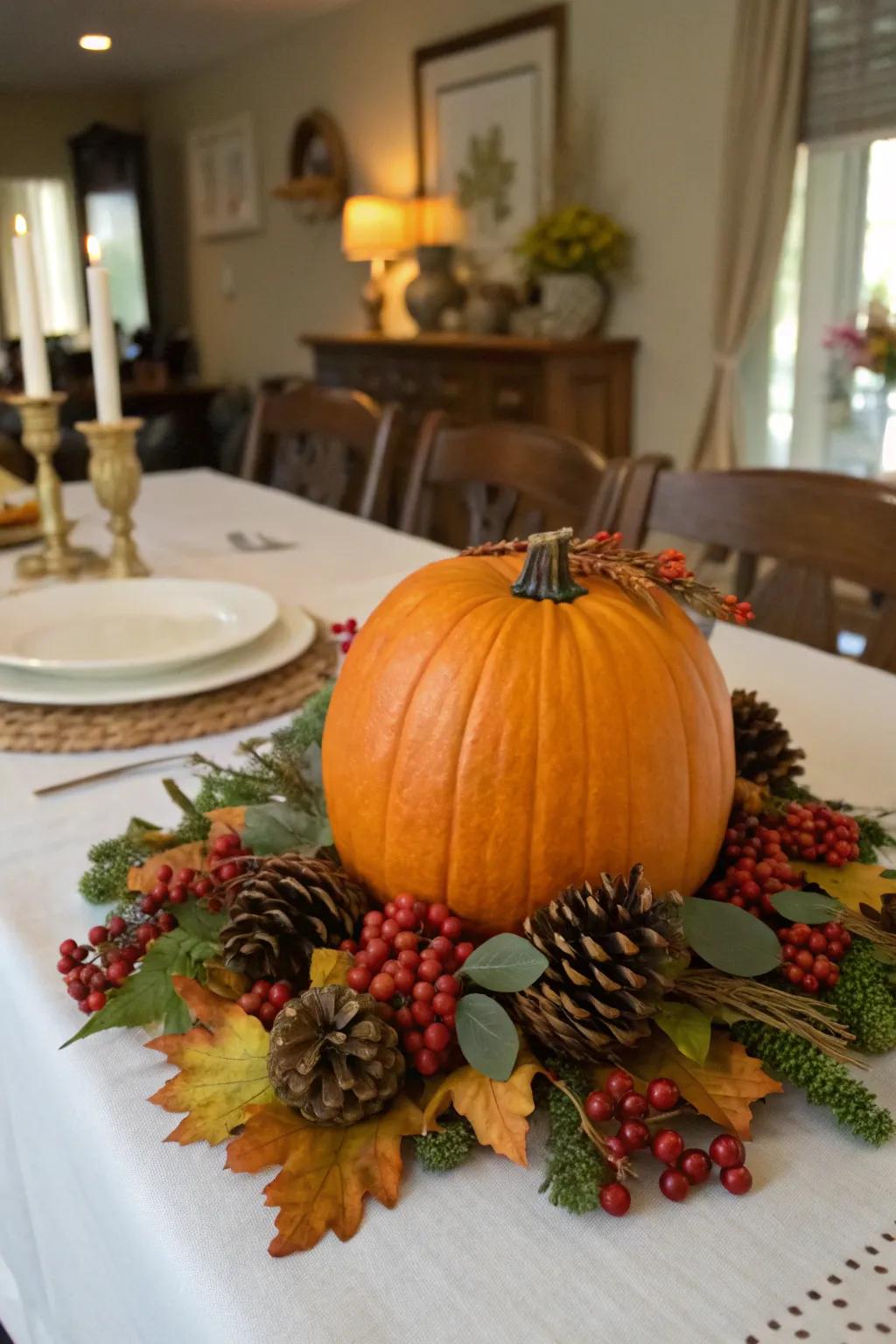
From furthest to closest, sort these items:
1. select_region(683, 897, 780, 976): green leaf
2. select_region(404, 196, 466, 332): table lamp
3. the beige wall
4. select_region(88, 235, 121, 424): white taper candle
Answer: select_region(404, 196, 466, 332): table lamp → the beige wall → select_region(88, 235, 121, 424): white taper candle → select_region(683, 897, 780, 976): green leaf

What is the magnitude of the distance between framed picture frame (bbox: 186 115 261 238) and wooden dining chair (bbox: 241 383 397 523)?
4430mm

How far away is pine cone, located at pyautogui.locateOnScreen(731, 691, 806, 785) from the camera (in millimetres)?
654

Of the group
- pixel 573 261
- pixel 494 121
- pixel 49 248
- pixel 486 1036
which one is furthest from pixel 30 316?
pixel 49 248

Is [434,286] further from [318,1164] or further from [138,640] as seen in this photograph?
[318,1164]

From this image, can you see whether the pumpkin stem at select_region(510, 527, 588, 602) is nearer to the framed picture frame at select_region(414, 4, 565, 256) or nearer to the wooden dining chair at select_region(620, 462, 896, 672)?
the wooden dining chair at select_region(620, 462, 896, 672)

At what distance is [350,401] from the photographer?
207cm

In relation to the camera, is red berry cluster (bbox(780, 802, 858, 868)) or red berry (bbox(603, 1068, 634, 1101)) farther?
red berry cluster (bbox(780, 802, 858, 868))

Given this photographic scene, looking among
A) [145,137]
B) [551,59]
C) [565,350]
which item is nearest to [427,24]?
[551,59]

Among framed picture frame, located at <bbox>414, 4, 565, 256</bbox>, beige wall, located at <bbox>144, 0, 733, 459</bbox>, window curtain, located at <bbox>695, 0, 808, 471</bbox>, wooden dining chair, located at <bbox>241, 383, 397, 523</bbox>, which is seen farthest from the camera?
framed picture frame, located at <bbox>414, 4, 565, 256</bbox>

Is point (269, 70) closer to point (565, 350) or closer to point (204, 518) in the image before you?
point (565, 350)

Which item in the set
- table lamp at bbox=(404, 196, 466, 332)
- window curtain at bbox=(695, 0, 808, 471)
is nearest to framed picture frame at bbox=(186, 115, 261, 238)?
table lamp at bbox=(404, 196, 466, 332)

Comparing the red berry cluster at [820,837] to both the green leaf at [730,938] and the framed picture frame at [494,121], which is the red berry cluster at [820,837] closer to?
the green leaf at [730,938]

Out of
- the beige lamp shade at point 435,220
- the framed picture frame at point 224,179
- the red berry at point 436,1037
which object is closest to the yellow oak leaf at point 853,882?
the red berry at point 436,1037

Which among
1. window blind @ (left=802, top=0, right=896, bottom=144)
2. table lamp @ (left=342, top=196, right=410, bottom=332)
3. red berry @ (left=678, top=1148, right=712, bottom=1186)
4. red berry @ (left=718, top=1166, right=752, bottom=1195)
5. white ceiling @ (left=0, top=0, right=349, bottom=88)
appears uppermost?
white ceiling @ (left=0, top=0, right=349, bottom=88)
